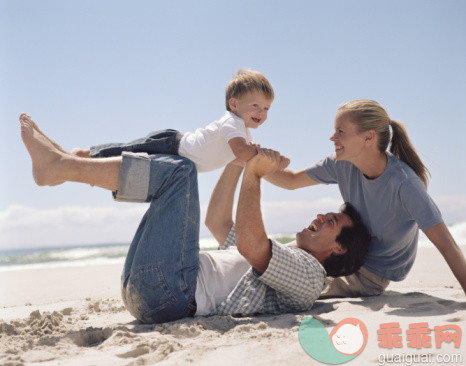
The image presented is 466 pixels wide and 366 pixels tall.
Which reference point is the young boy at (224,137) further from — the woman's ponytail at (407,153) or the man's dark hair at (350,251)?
the woman's ponytail at (407,153)

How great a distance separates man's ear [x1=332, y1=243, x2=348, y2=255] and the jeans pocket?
132 cm

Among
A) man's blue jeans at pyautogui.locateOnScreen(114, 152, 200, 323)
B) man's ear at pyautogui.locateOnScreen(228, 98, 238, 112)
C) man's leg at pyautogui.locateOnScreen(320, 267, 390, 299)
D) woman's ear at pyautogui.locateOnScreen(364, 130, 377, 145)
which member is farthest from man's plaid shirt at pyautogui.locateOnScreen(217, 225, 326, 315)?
man's ear at pyautogui.locateOnScreen(228, 98, 238, 112)

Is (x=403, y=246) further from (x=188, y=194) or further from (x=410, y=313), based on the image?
(x=188, y=194)

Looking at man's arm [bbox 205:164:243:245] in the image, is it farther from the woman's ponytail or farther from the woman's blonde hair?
the woman's ponytail

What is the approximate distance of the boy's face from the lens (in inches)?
162

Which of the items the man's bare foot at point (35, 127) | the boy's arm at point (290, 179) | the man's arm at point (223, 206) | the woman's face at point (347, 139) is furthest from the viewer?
the boy's arm at point (290, 179)

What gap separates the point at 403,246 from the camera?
3746 millimetres

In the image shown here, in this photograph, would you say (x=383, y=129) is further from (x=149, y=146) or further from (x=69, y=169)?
(x=69, y=169)

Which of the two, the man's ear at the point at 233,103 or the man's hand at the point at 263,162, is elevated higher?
the man's ear at the point at 233,103

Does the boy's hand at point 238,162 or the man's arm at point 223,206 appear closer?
the boy's hand at point 238,162

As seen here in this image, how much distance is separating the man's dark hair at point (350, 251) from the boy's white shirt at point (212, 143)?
44.3 inches

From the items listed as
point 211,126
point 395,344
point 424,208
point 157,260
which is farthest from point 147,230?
point 424,208

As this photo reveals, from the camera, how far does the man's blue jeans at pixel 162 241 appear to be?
2.98 meters

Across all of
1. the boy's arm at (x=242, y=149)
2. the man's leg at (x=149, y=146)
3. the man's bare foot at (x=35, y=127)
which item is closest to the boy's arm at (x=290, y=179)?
the boy's arm at (x=242, y=149)
